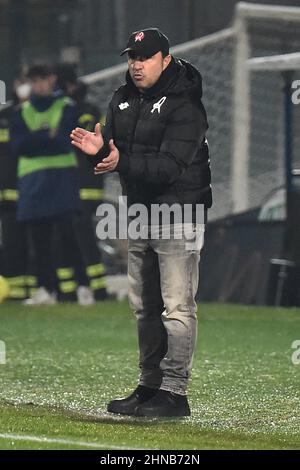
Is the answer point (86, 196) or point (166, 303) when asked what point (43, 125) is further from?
point (166, 303)

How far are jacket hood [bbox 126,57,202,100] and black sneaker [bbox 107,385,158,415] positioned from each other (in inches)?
58.1

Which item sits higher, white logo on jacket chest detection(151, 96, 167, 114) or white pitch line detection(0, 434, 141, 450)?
white logo on jacket chest detection(151, 96, 167, 114)

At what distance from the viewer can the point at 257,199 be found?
16.6 meters

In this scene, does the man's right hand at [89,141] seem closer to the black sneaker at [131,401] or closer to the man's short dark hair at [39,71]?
the black sneaker at [131,401]

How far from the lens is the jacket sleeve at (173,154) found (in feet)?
25.7

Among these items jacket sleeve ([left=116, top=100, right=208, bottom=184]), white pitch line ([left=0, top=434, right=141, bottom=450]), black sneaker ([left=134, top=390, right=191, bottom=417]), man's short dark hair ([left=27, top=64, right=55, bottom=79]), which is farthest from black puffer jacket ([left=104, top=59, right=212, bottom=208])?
man's short dark hair ([left=27, top=64, right=55, bottom=79])

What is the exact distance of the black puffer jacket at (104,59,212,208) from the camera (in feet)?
25.8

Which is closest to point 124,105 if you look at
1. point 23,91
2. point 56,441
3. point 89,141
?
point 89,141

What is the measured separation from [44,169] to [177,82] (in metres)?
6.96

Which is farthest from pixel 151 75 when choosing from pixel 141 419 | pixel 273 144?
pixel 273 144

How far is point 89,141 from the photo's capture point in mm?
7871

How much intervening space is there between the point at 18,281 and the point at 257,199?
266 centimetres

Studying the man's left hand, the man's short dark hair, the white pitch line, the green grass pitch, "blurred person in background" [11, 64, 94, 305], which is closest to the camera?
the white pitch line

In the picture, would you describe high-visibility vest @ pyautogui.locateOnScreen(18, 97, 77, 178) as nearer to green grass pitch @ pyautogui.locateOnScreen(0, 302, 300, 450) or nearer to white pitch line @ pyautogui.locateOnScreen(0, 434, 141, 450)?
green grass pitch @ pyautogui.locateOnScreen(0, 302, 300, 450)
